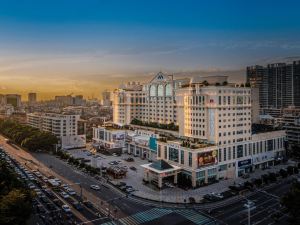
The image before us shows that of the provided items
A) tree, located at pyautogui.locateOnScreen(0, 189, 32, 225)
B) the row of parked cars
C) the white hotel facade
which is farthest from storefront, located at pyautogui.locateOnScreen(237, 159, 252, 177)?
tree, located at pyautogui.locateOnScreen(0, 189, 32, 225)

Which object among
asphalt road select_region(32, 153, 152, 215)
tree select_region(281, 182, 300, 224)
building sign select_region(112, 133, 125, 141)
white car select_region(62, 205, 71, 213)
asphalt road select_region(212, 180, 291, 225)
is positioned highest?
building sign select_region(112, 133, 125, 141)

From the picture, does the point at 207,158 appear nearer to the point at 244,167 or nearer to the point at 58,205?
the point at 244,167

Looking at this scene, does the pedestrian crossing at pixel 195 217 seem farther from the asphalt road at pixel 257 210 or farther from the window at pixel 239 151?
the window at pixel 239 151

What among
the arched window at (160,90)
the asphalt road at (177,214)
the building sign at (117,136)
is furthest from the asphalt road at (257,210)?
the arched window at (160,90)

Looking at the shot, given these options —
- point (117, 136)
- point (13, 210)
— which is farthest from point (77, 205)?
point (117, 136)

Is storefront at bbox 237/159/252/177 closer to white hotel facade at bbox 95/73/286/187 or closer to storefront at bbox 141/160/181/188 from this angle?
white hotel facade at bbox 95/73/286/187

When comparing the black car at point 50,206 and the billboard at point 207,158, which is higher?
the billboard at point 207,158
